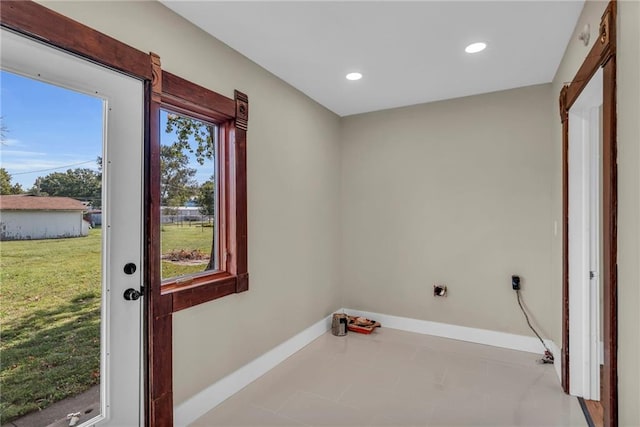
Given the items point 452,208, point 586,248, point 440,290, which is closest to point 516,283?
point 440,290

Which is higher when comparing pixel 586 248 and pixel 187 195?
pixel 187 195

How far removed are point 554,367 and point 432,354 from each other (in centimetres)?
100

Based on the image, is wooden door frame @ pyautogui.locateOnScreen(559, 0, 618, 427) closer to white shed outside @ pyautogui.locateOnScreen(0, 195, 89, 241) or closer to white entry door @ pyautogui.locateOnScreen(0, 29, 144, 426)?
white entry door @ pyautogui.locateOnScreen(0, 29, 144, 426)

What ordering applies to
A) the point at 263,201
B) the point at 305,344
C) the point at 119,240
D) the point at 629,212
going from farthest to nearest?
the point at 305,344, the point at 263,201, the point at 119,240, the point at 629,212

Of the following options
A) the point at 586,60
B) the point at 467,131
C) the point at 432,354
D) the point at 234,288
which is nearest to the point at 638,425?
the point at 586,60

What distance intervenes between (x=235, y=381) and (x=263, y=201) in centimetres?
142

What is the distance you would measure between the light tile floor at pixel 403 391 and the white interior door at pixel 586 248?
268 mm

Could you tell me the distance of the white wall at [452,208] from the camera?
328 cm

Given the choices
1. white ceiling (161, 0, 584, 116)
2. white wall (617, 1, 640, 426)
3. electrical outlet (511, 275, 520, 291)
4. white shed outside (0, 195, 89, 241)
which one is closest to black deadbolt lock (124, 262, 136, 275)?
white shed outside (0, 195, 89, 241)

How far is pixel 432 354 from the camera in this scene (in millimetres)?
3209

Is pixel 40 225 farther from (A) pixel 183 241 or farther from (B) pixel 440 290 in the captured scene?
(B) pixel 440 290

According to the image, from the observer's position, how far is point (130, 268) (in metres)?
1.84

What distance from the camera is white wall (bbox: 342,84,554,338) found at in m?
3.28

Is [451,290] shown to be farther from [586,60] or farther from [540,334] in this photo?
[586,60]
